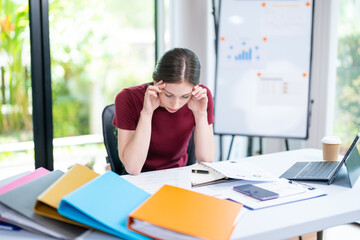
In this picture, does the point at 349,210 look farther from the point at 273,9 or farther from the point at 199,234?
the point at 273,9

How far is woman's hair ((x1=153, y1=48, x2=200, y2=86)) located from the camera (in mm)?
1488

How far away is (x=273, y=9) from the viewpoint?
7.98 feet

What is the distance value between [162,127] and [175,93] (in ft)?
0.88

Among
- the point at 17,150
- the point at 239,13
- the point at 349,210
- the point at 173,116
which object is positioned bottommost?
the point at 17,150

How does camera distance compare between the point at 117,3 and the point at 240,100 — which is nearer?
the point at 240,100

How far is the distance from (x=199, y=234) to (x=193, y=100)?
0.93m

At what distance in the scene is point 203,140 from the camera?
5.64ft

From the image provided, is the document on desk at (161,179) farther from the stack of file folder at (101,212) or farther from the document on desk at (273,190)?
the stack of file folder at (101,212)

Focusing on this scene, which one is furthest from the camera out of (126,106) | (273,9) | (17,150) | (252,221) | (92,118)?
(92,118)

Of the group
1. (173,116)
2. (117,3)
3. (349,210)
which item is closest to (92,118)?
(117,3)

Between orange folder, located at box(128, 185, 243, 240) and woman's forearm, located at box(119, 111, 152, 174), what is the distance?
1.56 ft

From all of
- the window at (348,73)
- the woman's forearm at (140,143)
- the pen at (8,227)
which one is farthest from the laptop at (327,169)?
the window at (348,73)

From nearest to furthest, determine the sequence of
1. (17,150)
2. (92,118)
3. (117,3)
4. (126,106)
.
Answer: (126,106), (17,150), (117,3), (92,118)

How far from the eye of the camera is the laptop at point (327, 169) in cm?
129
